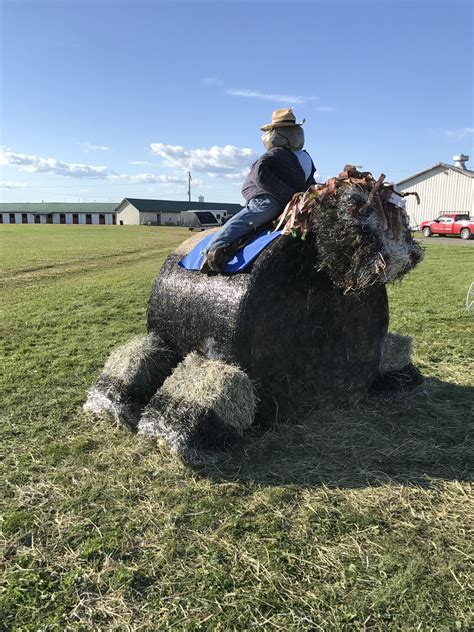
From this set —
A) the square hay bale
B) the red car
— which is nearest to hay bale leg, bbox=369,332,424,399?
the square hay bale

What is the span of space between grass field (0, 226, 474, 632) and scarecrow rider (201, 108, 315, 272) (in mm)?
1564

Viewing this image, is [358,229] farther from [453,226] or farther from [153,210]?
[153,210]

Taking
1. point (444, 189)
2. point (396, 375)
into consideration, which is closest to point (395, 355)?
point (396, 375)

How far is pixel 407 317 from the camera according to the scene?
880 cm

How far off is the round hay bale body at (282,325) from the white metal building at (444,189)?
3837cm

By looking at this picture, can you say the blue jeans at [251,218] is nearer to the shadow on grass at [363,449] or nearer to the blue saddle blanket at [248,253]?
the blue saddle blanket at [248,253]

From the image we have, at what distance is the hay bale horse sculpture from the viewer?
12.1 feet

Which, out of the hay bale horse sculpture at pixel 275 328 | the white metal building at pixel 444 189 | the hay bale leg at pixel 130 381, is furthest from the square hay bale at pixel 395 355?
the white metal building at pixel 444 189

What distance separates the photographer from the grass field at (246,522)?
8.04ft

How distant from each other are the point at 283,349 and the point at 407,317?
519 cm

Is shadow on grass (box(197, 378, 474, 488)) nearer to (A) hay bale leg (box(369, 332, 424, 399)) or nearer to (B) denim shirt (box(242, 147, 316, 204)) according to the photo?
(A) hay bale leg (box(369, 332, 424, 399))

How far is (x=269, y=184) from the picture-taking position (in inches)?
169

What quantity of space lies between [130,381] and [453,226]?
Result: 114 ft

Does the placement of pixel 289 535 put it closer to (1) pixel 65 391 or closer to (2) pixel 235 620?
(2) pixel 235 620
